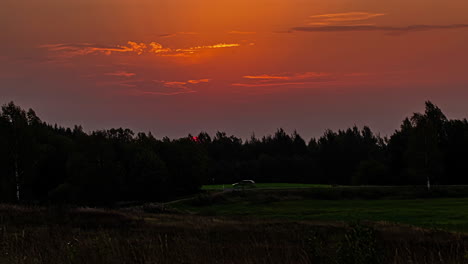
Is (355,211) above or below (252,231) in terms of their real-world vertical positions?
below

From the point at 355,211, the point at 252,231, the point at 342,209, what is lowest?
the point at 355,211

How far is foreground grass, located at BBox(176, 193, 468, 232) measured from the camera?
5272cm

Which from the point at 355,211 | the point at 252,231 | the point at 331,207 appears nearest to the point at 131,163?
the point at 331,207

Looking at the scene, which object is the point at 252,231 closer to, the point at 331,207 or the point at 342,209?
the point at 342,209

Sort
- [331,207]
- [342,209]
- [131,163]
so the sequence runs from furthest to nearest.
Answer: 1. [131,163]
2. [331,207]
3. [342,209]

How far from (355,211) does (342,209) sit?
324 centimetres

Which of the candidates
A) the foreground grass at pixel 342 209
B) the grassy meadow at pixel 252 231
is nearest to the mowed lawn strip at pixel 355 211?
the foreground grass at pixel 342 209

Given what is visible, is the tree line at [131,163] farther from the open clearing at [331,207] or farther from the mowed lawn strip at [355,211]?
the mowed lawn strip at [355,211]

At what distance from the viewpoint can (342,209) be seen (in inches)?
2702

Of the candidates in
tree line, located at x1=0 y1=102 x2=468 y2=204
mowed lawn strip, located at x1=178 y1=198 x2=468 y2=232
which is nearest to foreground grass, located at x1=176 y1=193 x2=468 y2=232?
mowed lawn strip, located at x1=178 y1=198 x2=468 y2=232

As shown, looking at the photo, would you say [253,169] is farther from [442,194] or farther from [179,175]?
[442,194]

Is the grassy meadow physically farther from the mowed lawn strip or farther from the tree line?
the tree line

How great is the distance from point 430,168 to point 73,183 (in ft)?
226

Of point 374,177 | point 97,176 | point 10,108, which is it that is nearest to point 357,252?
point 10,108
